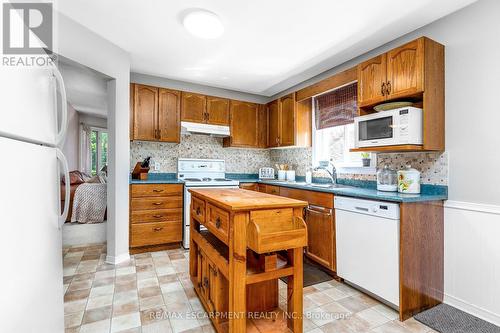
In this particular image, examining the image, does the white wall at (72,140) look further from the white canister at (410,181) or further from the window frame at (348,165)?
the white canister at (410,181)

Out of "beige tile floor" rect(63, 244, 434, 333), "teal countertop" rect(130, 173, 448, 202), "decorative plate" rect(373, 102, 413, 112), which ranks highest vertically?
"decorative plate" rect(373, 102, 413, 112)

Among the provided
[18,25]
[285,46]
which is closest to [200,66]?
[285,46]

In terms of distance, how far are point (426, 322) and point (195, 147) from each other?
3.53m

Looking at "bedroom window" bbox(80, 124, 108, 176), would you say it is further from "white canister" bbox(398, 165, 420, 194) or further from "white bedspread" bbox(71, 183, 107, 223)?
A: "white canister" bbox(398, 165, 420, 194)

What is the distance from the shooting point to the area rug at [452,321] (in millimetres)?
1771

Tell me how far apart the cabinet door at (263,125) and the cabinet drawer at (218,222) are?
2.72m

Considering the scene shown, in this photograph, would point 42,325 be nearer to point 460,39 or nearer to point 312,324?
point 312,324

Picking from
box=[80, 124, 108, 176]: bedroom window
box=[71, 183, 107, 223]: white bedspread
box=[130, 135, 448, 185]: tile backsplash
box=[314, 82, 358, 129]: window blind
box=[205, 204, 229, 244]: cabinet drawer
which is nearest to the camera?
box=[205, 204, 229, 244]: cabinet drawer

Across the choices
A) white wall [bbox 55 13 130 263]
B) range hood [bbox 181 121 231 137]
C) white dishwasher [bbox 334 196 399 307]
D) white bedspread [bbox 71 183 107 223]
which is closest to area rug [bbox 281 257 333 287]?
white dishwasher [bbox 334 196 399 307]

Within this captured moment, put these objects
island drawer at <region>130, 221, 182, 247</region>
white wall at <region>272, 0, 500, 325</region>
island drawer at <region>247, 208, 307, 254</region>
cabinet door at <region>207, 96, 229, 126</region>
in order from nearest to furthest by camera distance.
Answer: island drawer at <region>247, 208, 307, 254</region>
white wall at <region>272, 0, 500, 325</region>
island drawer at <region>130, 221, 182, 247</region>
cabinet door at <region>207, 96, 229, 126</region>

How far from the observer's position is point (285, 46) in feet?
9.20

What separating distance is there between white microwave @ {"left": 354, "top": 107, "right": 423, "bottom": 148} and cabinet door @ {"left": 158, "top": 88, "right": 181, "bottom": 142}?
2.52 meters

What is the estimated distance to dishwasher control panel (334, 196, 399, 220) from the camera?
1952 millimetres

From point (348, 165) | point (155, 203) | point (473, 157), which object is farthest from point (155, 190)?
point (473, 157)
